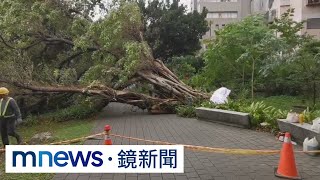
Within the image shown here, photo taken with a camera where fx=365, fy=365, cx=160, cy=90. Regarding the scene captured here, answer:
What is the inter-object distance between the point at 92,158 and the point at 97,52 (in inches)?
472

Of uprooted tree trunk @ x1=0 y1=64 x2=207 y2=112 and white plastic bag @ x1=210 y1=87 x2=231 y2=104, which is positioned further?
uprooted tree trunk @ x1=0 y1=64 x2=207 y2=112

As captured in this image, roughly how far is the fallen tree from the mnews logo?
9.68 m

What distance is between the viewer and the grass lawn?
618 centimetres

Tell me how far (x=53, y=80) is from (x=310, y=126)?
435 inches

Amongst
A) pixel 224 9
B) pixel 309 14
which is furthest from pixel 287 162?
pixel 224 9

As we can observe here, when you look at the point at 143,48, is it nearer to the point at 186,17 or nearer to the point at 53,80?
the point at 53,80

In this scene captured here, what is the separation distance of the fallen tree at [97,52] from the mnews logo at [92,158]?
9.68 metres

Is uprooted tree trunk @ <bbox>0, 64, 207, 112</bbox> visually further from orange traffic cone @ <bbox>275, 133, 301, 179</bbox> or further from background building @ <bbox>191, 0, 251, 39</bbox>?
background building @ <bbox>191, 0, 251, 39</bbox>

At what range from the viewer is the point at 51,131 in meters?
12.7

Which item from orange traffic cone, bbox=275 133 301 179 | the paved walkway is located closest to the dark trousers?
the paved walkway

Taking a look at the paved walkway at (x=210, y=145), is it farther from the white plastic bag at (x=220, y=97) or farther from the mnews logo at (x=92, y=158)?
the white plastic bag at (x=220, y=97)

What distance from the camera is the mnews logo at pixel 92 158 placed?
17.4 ft

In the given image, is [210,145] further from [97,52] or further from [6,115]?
[97,52]

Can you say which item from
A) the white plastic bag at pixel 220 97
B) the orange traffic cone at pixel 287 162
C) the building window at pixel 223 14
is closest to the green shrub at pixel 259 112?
the white plastic bag at pixel 220 97
